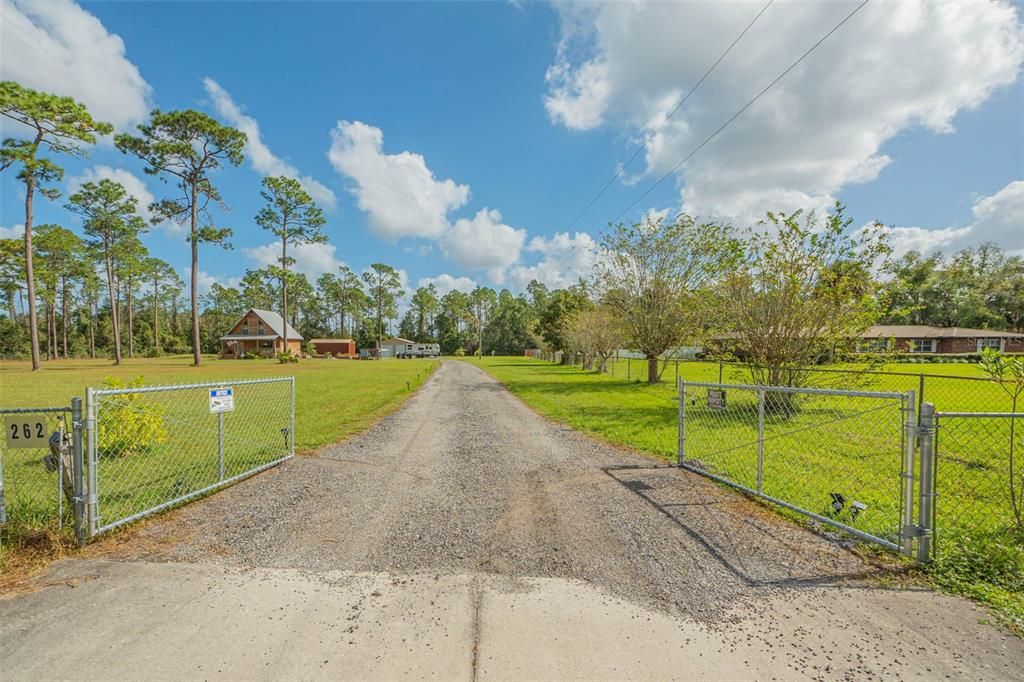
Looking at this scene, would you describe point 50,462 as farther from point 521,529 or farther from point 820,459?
point 820,459

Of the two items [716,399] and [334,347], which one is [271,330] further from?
[716,399]

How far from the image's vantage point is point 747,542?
3756 mm

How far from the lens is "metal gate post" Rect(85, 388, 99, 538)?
3.58 meters

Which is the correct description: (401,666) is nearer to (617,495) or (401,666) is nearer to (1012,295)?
(617,495)

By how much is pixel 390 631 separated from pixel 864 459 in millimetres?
7591

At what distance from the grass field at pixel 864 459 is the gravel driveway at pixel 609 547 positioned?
0.57 m

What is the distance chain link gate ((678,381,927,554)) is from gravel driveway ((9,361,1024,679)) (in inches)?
18.1

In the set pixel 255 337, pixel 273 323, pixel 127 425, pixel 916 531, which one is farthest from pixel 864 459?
pixel 273 323

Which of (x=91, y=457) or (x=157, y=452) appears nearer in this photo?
(x=91, y=457)

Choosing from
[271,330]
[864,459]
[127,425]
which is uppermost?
[271,330]

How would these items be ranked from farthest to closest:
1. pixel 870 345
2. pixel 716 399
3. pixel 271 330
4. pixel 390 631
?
1. pixel 271 330
2. pixel 870 345
3. pixel 716 399
4. pixel 390 631

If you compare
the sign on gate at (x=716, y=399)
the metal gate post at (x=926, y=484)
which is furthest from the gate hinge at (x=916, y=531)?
the sign on gate at (x=716, y=399)

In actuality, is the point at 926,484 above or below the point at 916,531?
above

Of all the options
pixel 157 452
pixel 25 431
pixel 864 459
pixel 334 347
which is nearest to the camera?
pixel 25 431
